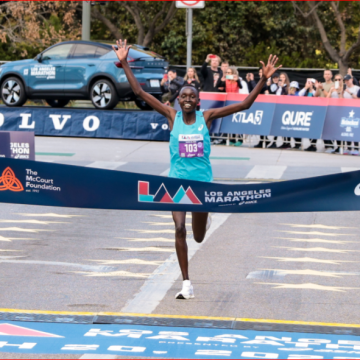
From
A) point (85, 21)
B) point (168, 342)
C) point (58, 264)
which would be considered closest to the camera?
point (168, 342)

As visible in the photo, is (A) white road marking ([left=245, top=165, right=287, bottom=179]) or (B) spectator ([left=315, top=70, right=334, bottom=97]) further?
(B) spectator ([left=315, top=70, right=334, bottom=97])

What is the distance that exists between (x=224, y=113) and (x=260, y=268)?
198cm

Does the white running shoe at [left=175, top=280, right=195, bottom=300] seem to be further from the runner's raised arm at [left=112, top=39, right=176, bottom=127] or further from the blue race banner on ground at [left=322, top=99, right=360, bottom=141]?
the blue race banner on ground at [left=322, top=99, right=360, bottom=141]

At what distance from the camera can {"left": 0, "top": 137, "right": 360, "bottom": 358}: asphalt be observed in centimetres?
679

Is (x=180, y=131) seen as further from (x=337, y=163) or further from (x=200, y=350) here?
(x=337, y=163)

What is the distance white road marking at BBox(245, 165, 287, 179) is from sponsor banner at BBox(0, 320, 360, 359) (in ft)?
32.1

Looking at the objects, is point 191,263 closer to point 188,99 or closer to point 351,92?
point 188,99

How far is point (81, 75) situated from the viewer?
71.0 ft

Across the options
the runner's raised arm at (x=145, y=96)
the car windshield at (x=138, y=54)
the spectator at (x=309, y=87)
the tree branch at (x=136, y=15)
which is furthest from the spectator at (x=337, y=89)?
the tree branch at (x=136, y=15)

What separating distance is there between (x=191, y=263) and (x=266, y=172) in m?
8.03

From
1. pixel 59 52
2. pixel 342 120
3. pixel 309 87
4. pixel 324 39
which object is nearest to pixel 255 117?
pixel 309 87

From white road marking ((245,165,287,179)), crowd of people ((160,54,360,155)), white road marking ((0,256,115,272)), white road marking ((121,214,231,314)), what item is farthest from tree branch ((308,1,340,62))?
white road marking ((0,256,115,272))

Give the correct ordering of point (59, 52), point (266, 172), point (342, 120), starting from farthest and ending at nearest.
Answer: point (59, 52), point (342, 120), point (266, 172)

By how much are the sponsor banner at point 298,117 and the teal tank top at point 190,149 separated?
42.7 feet
